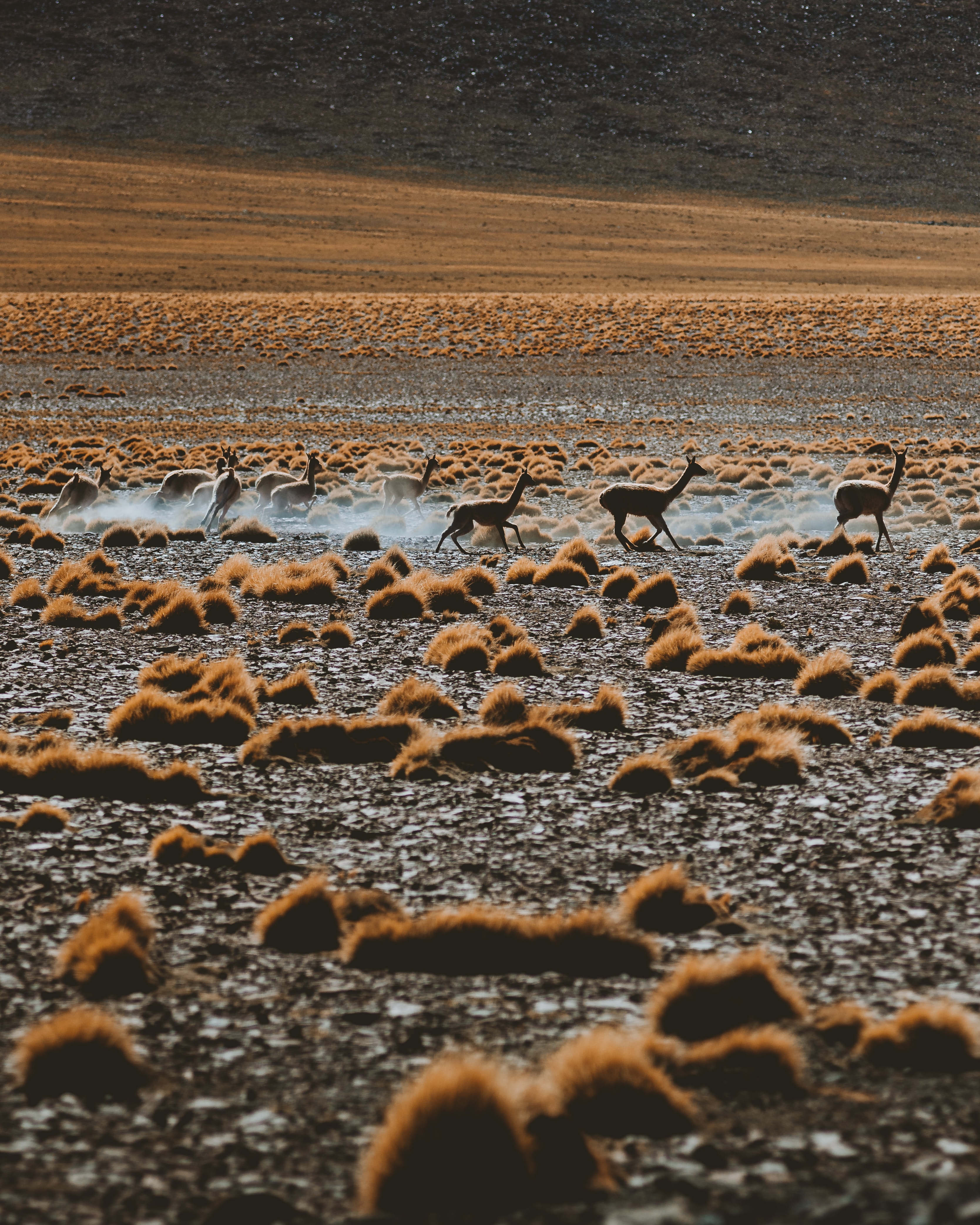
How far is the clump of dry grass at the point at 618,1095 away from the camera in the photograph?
4.10 metres

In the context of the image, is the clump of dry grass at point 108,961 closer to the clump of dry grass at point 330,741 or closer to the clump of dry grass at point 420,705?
the clump of dry grass at point 330,741

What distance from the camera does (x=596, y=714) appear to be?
9.22m

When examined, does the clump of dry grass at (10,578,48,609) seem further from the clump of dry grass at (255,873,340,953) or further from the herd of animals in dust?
the clump of dry grass at (255,873,340,953)

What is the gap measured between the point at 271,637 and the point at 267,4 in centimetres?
16409

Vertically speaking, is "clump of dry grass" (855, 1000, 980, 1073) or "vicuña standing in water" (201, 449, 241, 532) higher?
"vicuña standing in water" (201, 449, 241, 532)

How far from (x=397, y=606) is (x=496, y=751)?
17.1 ft

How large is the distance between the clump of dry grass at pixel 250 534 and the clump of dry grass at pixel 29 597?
178 inches

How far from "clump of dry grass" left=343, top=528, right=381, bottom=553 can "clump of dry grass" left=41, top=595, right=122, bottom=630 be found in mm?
5210

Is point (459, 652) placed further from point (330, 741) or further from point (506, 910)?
point (506, 910)

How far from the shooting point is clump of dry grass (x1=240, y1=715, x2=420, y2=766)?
8.42 metres

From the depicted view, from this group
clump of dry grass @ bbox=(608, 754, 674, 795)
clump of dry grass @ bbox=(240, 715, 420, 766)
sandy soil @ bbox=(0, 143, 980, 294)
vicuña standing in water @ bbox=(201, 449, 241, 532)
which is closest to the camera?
clump of dry grass @ bbox=(608, 754, 674, 795)

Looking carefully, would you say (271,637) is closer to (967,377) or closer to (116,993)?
(116,993)

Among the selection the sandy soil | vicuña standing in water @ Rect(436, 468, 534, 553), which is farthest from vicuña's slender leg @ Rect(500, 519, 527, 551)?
the sandy soil

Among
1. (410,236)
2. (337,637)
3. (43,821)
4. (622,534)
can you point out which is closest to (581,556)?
(622,534)
